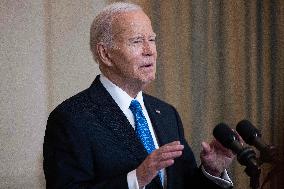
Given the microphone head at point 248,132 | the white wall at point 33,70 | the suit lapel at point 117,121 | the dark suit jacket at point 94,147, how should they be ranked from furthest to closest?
the white wall at point 33,70 → the suit lapel at point 117,121 → the dark suit jacket at point 94,147 → the microphone head at point 248,132

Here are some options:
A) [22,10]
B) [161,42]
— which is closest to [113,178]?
[22,10]

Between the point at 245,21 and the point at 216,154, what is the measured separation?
2026mm

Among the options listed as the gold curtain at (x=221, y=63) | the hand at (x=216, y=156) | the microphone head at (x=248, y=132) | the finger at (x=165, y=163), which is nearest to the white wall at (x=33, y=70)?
the gold curtain at (x=221, y=63)

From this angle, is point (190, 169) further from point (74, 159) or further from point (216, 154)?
point (74, 159)

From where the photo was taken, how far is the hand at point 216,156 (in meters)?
1.67

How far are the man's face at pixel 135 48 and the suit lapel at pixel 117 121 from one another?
0.12 m

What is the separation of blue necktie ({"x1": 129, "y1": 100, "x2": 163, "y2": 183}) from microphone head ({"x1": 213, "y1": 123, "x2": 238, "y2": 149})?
334 millimetres

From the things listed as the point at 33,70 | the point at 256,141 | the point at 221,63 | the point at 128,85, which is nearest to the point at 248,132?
the point at 256,141

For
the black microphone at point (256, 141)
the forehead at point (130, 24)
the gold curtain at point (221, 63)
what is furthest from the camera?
the gold curtain at point (221, 63)

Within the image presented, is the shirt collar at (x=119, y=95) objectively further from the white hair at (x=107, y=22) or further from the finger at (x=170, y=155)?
the finger at (x=170, y=155)

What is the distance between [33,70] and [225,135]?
1647mm

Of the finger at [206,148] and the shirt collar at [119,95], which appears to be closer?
the finger at [206,148]

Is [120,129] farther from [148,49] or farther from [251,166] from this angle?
[251,166]

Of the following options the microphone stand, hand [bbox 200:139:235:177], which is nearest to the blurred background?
hand [bbox 200:139:235:177]
